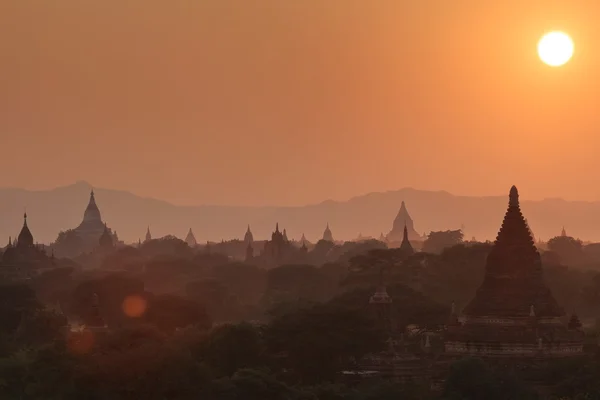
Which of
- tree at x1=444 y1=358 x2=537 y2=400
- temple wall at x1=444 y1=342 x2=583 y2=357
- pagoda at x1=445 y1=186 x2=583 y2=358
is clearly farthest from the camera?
pagoda at x1=445 y1=186 x2=583 y2=358

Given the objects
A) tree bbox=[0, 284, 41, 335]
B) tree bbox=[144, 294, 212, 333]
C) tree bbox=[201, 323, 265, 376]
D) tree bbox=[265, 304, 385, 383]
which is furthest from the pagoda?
tree bbox=[0, 284, 41, 335]

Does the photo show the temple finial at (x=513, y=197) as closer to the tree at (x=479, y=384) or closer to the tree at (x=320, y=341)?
the tree at (x=320, y=341)

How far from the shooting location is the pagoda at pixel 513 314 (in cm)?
8544

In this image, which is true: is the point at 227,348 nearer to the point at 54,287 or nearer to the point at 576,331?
the point at 576,331

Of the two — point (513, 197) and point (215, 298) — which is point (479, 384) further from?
point (215, 298)

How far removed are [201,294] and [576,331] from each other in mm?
65910

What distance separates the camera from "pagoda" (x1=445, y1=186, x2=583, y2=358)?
8544 centimetres

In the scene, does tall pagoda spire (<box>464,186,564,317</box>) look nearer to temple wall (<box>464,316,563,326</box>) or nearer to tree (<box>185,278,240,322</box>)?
temple wall (<box>464,316,563,326</box>)

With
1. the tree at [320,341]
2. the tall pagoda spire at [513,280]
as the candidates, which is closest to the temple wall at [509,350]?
the tall pagoda spire at [513,280]

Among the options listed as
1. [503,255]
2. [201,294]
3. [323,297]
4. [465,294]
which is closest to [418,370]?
[503,255]

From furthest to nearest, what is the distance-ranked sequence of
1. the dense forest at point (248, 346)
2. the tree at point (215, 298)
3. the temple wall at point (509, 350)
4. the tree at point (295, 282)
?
the tree at point (295, 282) → the tree at point (215, 298) → the temple wall at point (509, 350) → the dense forest at point (248, 346)

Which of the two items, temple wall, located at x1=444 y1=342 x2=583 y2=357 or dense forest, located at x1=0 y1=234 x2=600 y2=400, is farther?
temple wall, located at x1=444 y1=342 x2=583 y2=357

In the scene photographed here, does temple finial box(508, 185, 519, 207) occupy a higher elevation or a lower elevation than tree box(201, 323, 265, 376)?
higher

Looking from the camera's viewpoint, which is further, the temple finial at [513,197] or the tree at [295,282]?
the tree at [295,282]
